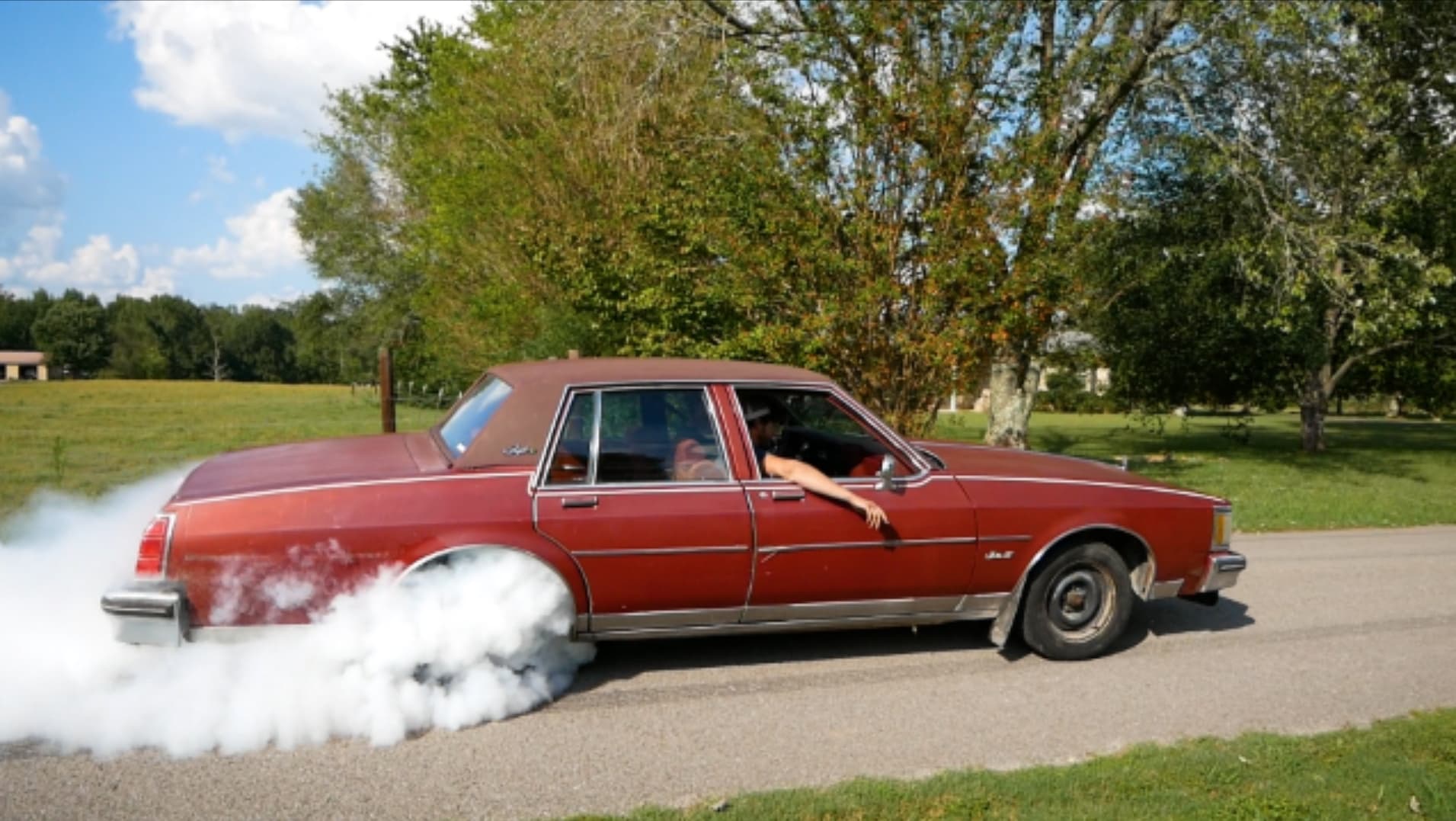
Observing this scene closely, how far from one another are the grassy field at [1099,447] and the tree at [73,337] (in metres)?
57.2

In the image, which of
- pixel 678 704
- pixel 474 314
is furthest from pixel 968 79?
pixel 474 314

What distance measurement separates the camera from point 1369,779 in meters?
4.11

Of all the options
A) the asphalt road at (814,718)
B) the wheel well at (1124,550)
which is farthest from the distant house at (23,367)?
the wheel well at (1124,550)

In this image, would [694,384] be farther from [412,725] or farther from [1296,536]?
[1296,536]

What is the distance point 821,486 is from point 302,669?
254 centimetres

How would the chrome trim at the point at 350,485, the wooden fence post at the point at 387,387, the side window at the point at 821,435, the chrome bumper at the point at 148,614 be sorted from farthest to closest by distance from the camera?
1. the wooden fence post at the point at 387,387
2. the side window at the point at 821,435
3. the chrome trim at the point at 350,485
4. the chrome bumper at the point at 148,614

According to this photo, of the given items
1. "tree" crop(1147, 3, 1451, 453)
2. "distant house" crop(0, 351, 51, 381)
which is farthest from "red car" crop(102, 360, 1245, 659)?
"distant house" crop(0, 351, 51, 381)

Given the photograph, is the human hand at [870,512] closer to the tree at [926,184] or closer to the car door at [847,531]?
the car door at [847,531]

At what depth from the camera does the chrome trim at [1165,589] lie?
19.6ft

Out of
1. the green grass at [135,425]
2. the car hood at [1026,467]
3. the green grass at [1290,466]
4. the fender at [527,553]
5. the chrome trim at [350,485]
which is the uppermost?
the car hood at [1026,467]

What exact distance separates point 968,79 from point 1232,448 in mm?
15437

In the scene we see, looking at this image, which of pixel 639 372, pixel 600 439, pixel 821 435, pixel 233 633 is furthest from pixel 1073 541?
pixel 233 633

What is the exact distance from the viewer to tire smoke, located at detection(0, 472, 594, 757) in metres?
4.43

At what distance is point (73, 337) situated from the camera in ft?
310
